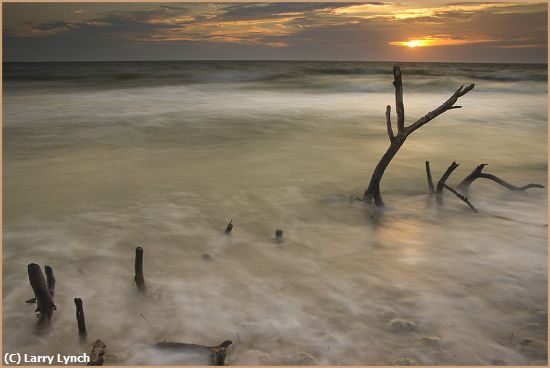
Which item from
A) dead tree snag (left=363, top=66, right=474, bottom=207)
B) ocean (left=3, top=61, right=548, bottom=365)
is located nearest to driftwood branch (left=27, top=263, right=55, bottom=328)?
ocean (left=3, top=61, right=548, bottom=365)

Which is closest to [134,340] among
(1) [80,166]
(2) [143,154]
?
(1) [80,166]

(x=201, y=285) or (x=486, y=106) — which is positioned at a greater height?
(x=486, y=106)

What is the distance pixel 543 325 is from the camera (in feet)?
11.2

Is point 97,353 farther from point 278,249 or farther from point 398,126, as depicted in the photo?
point 398,126

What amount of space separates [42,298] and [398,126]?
12.6 feet

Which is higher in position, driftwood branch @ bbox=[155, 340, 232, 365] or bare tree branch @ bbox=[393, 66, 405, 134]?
bare tree branch @ bbox=[393, 66, 405, 134]

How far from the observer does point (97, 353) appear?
3021mm

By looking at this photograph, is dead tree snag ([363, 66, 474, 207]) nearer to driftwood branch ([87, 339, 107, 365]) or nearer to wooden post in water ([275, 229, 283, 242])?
wooden post in water ([275, 229, 283, 242])

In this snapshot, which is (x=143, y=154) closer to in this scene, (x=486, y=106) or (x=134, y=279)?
(x=134, y=279)

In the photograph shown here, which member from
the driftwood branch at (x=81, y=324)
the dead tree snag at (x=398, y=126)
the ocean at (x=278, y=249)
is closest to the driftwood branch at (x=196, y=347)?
the ocean at (x=278, y=249)

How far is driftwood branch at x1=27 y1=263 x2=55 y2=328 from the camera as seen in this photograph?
310 cm

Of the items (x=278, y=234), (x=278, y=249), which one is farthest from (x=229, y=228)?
(x=278, y=249)

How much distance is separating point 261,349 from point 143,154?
689 cm

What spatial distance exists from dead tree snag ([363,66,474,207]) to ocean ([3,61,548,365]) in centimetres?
30
